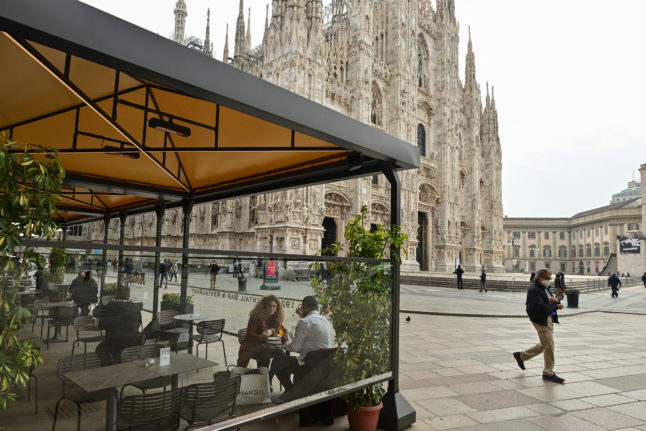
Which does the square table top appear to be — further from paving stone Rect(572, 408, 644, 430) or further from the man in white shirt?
paving stone Rect(572, 408, 644, 430)

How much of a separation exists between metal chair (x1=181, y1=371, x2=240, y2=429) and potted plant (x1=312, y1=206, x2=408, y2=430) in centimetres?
107

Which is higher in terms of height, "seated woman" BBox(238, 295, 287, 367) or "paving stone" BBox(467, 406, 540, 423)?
"seated woman" BBox(238, 295, 287, 367)

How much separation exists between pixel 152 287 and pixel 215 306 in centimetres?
48

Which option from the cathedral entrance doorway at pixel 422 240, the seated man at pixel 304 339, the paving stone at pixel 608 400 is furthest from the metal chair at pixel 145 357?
the cathedral entrance doorway at pixel 422 240

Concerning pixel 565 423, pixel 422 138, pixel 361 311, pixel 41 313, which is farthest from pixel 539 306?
pixel 422 138

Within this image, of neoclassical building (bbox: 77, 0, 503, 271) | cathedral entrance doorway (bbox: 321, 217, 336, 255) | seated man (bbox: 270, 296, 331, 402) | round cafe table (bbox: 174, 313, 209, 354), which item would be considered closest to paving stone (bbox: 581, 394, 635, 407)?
seated man (bbox: 270, 296, 331, 402)

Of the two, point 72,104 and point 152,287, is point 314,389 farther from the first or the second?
point 72,104

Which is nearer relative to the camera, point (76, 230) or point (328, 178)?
point (328, 178)

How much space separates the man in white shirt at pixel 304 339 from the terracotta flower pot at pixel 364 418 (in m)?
0.89

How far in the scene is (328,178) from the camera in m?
5.06

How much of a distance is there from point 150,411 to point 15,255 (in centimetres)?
123

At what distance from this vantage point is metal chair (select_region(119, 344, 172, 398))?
246cm

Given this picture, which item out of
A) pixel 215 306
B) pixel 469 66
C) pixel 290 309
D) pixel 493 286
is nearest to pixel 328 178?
pixel 290 309

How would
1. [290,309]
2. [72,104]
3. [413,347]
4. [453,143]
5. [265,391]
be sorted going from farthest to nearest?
[453,143] < [413,347] < [72,104] < [290,309] < [265,391]
